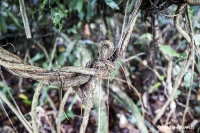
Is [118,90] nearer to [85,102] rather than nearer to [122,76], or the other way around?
[122,76]

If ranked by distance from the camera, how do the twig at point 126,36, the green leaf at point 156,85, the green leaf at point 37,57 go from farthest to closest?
the green leaf at point 37,57, the green leaf at point 156,85, the twig at point 126,36

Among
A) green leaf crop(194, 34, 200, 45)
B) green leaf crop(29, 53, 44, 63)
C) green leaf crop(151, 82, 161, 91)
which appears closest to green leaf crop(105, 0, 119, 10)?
green leaf crop(194, 34, 200, 45)

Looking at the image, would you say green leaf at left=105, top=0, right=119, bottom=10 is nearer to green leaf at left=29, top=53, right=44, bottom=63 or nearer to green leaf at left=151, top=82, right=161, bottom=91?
green leaf at left=151, top=82, right=161, bottom=91

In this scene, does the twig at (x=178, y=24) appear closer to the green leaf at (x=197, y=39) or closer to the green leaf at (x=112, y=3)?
the green leaf at (x=197, y=39)

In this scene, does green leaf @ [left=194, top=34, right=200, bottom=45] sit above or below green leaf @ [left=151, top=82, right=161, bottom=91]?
above

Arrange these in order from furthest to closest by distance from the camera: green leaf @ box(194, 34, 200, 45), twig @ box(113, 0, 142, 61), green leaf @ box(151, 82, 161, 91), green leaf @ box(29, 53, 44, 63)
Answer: green leaf @ box(29, 53, 44, 63)
green leaf @ box(151, 82, 161, 91)
green leaf @ box(194, 34, 200, 45)
twig @ box(113, 0, 142, 61)

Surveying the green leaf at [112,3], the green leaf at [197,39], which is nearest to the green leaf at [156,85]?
the green leaf at [197,39]

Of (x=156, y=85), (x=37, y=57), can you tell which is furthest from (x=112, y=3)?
(x=37, y=57)

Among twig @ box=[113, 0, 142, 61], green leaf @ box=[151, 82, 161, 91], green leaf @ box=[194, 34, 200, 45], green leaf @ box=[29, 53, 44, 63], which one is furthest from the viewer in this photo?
green leaf @ box=[29, 53, 44, 63]

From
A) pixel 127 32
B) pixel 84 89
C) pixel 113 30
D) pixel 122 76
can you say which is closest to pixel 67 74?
pixel 84 89

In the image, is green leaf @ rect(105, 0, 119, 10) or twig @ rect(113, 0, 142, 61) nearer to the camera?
twig @ rect(113, 0, 142, 61)

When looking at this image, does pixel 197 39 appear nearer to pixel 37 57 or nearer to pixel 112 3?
pixel 112 3
